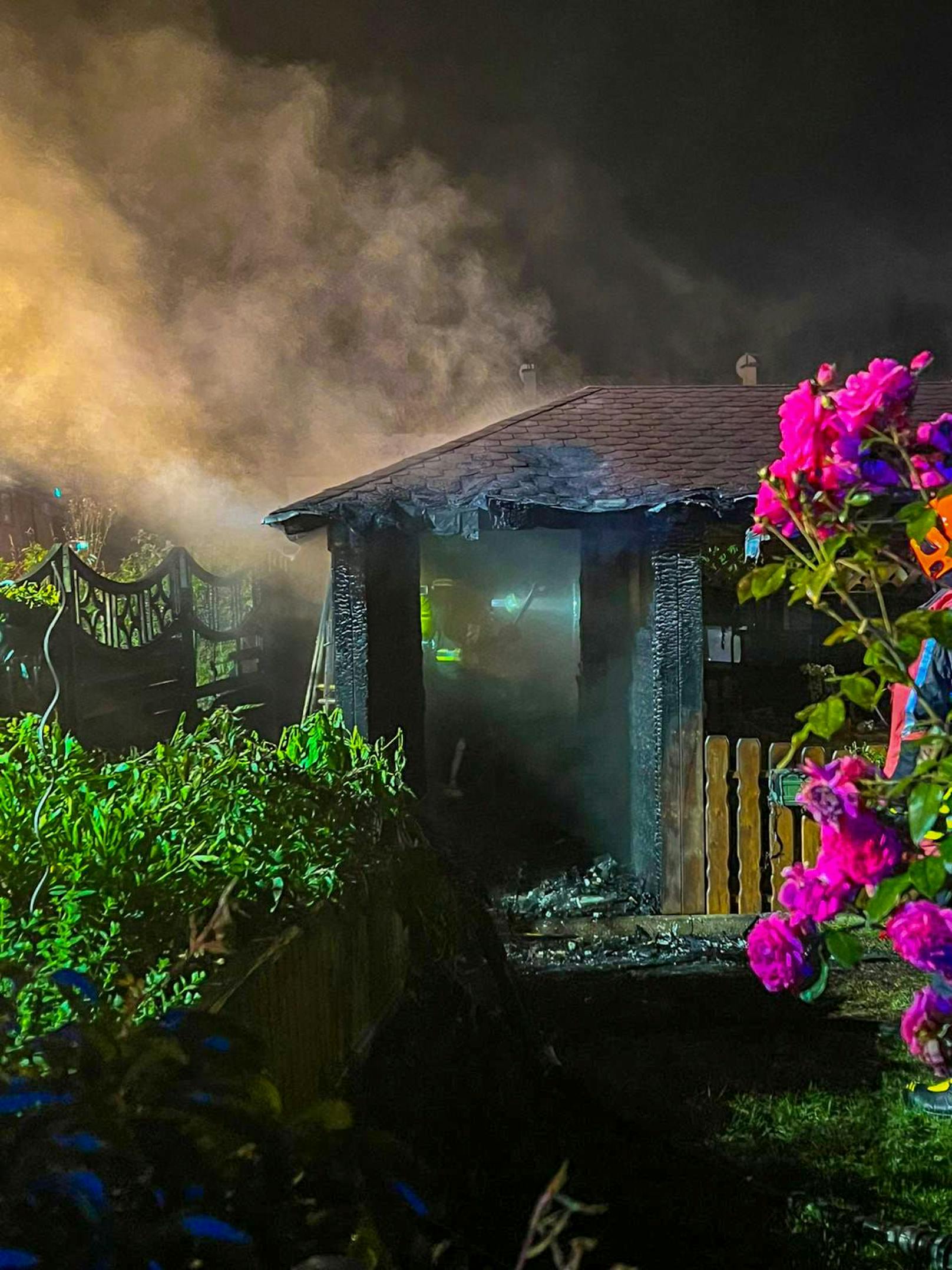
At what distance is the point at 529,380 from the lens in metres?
20.5

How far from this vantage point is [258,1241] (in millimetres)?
1642

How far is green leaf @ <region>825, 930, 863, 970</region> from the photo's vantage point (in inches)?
70.6

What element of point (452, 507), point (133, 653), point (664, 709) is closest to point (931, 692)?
point (664, 709)

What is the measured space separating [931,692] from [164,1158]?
210 cm

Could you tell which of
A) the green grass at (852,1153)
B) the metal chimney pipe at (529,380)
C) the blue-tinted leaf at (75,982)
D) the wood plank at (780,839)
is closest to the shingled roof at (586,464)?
the wood plank at (780,839)

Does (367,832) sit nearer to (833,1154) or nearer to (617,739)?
(833,1154)

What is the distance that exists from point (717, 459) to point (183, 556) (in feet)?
24.4

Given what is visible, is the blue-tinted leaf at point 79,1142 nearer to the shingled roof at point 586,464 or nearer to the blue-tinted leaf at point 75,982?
the blue-tinted leaf at point 75,982

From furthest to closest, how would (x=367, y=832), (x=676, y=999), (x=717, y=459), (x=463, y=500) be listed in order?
(x=717, y=459)
(x=463, y=500)
(x=676, y=999)
(x=367, y=832)

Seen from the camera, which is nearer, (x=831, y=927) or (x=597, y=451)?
(x=831, y=927)


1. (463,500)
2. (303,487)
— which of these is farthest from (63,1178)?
(303,487)

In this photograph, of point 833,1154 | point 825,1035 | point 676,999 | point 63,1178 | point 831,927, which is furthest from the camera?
point 676,999

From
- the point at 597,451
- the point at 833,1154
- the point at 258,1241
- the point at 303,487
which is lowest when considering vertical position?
the point at 833,1154

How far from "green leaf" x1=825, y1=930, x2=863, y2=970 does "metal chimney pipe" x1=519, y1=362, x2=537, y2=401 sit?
1953 cm
